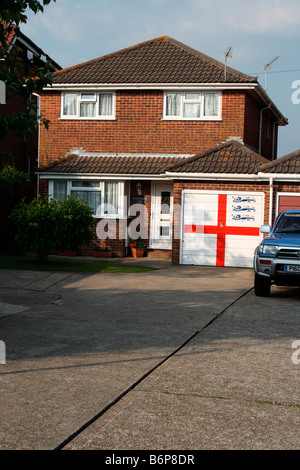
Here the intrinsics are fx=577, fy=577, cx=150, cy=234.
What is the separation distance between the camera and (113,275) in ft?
47.1

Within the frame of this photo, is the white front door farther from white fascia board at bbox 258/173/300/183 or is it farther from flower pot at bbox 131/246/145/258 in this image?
white fascia board at bbox 258/173/300/183

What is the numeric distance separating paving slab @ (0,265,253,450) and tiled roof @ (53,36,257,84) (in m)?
7.95

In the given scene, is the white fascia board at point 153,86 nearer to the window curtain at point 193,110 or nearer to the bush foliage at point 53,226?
the window curtain at point 193,110

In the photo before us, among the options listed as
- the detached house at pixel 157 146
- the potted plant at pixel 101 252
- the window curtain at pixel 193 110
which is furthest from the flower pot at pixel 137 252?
the window curtain at pixel 193 110

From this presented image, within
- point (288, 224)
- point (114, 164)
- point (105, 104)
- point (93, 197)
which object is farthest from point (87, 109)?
point (288, 224)

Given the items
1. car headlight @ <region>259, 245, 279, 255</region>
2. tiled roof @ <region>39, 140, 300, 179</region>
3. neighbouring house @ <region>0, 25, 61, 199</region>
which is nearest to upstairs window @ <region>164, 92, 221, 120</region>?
tiled roof @ <region>39, 140, 300, 179</region>

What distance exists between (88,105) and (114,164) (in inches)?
100

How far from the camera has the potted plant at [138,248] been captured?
19688 mm

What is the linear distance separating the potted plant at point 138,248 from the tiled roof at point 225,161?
3180 millimetres

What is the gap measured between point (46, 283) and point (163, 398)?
7920 mm

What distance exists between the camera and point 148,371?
6059 millimetres

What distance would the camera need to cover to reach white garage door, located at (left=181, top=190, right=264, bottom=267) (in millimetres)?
17266

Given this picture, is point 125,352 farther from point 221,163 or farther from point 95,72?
point 95,72

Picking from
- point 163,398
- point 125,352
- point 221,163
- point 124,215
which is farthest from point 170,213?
point 163,398
